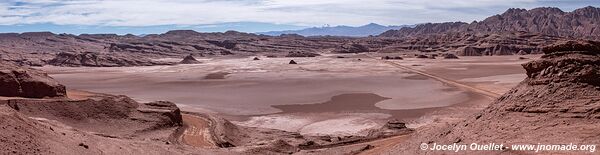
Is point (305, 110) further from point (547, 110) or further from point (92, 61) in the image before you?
point (92, 61)

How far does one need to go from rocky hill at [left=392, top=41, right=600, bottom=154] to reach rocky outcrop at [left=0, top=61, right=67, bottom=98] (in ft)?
56.3

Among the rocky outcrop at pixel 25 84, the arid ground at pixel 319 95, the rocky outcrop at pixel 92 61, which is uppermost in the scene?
the rocky outcrop at pixel 25 84

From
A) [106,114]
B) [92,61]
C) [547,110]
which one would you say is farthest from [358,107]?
[92,61]

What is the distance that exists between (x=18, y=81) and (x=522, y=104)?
2091 cm

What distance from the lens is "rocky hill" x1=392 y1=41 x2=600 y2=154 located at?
11.1 metres

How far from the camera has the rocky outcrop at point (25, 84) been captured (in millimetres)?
24141

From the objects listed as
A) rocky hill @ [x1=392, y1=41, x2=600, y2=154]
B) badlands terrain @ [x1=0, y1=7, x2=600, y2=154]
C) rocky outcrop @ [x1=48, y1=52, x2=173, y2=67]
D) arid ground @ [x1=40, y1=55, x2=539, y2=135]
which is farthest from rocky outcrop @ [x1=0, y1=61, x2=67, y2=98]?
rocky outcrop @ [x1=48, y1=52, x2=173, y2=67]

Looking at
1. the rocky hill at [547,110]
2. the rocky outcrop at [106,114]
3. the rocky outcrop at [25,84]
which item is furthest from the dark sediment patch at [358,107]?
the rocky hill at [547,110]

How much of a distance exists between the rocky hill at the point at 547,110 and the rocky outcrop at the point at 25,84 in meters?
17.2

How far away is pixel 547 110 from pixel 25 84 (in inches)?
842

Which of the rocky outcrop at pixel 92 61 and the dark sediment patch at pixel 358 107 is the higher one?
A: the dark sediment patch at pixel 358 107

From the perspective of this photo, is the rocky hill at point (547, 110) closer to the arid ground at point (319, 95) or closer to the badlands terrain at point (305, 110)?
the badlands terrain at point (305, 110)

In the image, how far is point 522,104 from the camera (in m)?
13.1

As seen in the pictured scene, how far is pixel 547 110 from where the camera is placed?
486 inches
